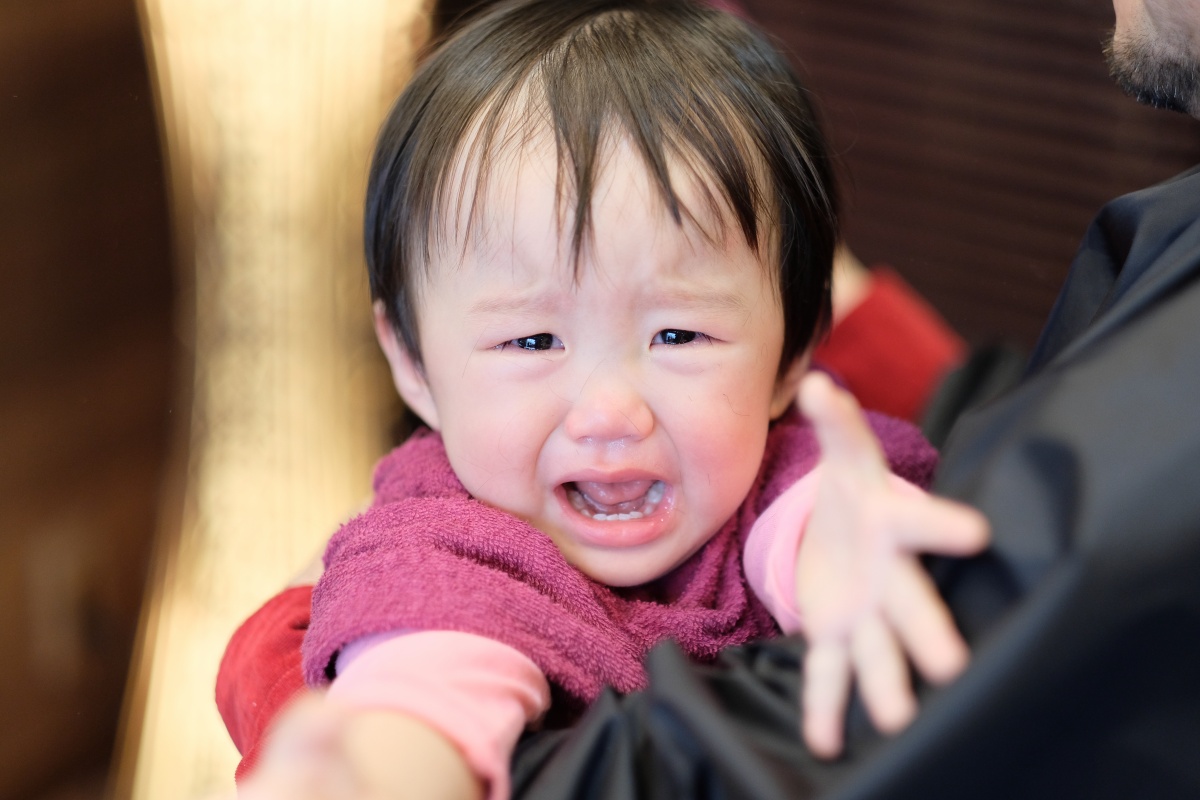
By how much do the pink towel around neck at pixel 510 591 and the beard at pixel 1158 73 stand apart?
0.38 meters

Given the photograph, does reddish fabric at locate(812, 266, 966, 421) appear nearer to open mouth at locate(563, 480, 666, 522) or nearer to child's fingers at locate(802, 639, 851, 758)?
open mouth at locate(563, 480, 666, 522)

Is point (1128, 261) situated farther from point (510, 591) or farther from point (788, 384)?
point (510, 591)

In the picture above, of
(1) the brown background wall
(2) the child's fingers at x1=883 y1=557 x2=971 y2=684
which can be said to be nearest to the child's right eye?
(2) the child's fingers at x1=883 y1=557 x2=971 y2=684

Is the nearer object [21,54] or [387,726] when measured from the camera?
[387,726]

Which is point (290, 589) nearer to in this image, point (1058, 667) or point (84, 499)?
point (84, 499)

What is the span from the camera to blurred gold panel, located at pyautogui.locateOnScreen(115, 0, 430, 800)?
1.24 meters

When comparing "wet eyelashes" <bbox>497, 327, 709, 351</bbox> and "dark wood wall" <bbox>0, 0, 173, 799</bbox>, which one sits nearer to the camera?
"wet eyelashes" <bbox>497, 327, 709, 351</bbox>

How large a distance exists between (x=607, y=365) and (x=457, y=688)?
247 millimetres

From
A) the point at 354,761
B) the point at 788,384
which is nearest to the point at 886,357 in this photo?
the point at 788,384

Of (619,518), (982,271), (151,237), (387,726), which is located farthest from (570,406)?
(982,271)

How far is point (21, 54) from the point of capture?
1086mm

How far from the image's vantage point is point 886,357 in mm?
1421

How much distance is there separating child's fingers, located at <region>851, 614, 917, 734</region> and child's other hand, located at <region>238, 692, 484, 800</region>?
22cm

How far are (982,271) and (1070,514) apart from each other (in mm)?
1477
